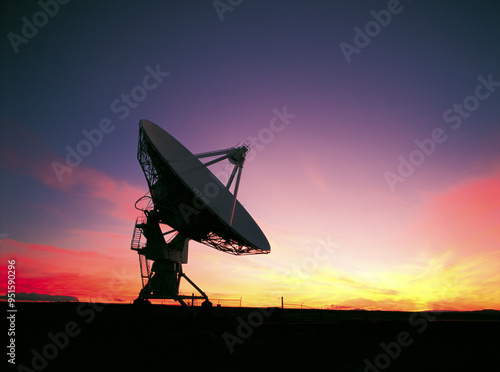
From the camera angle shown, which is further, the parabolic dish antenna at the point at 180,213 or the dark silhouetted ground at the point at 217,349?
the parabolic dish antenna at the point at 180,213

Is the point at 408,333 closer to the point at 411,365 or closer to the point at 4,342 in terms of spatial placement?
the point at 411,365

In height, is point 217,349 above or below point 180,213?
below

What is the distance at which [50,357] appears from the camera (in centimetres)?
929

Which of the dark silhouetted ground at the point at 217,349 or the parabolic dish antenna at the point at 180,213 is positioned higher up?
the parabolic dish antenna at the point at 180,213

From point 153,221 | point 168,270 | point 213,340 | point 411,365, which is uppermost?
point 153,221

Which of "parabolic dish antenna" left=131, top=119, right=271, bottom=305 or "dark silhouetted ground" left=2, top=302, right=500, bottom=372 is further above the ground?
"parabolic dish antenna" left=131, top=119, right=271, bottom=305

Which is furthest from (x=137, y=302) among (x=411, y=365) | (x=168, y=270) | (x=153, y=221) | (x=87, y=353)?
(x=411, y=365)

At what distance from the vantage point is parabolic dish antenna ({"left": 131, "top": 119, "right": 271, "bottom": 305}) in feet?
79.0

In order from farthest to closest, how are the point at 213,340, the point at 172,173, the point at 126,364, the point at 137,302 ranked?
the point at 137,302
the point at 172,173
the point at 213,340
the point at 126,364

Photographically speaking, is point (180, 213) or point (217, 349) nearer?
point (217, 349)

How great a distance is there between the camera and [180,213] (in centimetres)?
2570

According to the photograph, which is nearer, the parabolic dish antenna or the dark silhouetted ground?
the dark silhouetted ground

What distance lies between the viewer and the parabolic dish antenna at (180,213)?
A: 2409cm

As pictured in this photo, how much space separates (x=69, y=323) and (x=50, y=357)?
2.91 metres
